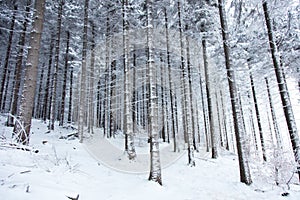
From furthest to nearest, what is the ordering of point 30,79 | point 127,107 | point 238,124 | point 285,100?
point 127,107, point 238,124, point 285,100, point 30,79

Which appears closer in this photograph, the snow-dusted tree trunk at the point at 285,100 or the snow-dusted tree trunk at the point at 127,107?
the snow-dusted tree trunk at the point at 285,100

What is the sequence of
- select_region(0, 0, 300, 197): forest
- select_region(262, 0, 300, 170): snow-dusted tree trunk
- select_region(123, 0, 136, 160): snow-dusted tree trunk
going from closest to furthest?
select_region(0, 0, 300, 197): forest < select_region(262, 0, 300, 170): snow-dusted tree trunk < select_region(123, 0, 136, 160): snow-dusted tree trunk

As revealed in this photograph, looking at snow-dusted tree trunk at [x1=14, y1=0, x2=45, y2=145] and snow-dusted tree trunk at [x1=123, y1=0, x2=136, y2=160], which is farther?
snow-dusted tree trunk at [x1=123, y1=0, x2=136, y2=160]

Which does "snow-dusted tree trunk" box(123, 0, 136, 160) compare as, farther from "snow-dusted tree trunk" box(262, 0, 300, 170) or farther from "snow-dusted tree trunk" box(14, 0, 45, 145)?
"snow-dusted tree trunk" box(262, 0, 300, 170)

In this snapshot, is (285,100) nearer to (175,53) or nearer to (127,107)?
(127,107)

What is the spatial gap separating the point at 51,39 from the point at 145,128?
1883 cm

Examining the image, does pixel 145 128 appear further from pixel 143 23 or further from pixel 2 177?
pixel 2 177

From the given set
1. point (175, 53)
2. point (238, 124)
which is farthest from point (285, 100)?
point (175, 53)

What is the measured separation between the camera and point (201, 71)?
19.2m

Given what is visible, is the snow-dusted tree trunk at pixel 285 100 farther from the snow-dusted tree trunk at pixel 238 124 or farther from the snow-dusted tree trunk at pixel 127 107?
the snow-dusted tree trunk at pixel 127 107

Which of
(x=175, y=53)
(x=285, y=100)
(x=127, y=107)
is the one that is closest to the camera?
(x=285, y=100)

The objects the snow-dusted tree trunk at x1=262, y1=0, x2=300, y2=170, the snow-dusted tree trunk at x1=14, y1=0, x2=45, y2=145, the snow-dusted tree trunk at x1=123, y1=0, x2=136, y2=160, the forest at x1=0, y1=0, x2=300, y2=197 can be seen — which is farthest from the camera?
the snow-dusted tree trunk at x1=123, y1=0, x2=136, y2=160

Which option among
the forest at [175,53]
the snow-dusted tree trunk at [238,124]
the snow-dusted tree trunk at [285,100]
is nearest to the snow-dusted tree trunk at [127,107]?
the forest at [175,53]

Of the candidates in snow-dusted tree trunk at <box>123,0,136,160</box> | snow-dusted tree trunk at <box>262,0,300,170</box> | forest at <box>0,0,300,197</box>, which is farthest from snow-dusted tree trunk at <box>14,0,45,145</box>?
snow-dusted tree trunk at <box>262,0,300,170</box>
